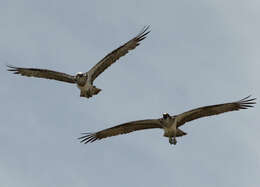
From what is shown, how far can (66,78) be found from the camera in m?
46.9

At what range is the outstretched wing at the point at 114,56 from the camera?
150ft

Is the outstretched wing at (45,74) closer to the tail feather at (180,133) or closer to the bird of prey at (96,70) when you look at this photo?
the bird of prey at (96,70)

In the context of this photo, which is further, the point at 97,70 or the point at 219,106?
the point at 97,70

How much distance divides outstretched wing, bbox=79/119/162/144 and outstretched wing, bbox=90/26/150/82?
2944mm

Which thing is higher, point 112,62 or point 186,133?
point 112,62

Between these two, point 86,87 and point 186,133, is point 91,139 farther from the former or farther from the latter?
point 186,133

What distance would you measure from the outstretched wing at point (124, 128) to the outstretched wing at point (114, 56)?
116 inches

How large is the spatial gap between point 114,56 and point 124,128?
12.8ft

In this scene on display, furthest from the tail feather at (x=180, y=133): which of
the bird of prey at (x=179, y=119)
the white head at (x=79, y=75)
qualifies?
the white head at (x=79, y=75)

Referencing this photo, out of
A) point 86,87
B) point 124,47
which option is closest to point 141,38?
point 124,47

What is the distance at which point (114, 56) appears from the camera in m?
45.7

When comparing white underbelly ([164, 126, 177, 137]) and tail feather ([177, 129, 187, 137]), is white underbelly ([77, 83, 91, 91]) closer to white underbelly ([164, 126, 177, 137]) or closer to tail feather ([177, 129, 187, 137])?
white underbelly ([164, 126, 177, 137])

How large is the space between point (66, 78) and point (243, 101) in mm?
9838

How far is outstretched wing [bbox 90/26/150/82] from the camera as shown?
4559 centimetres
